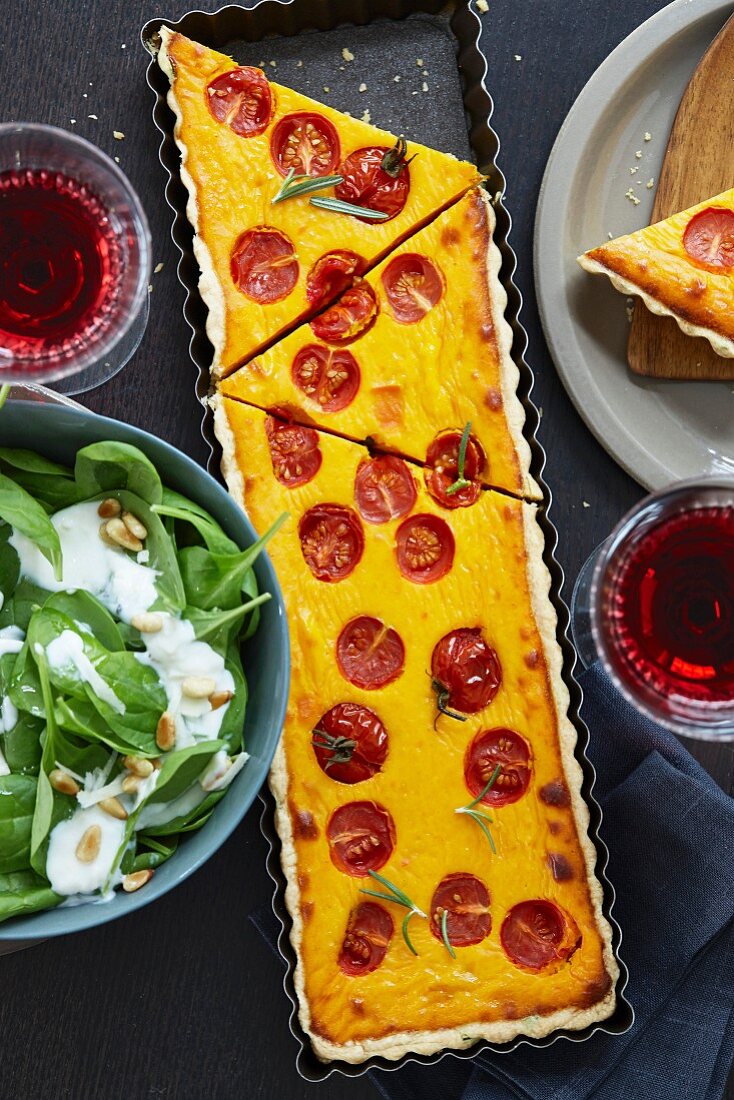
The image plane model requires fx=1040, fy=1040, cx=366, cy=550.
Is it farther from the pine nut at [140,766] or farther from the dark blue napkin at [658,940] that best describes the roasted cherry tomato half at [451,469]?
the pine nut at [140,766]

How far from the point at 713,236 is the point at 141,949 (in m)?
2.48

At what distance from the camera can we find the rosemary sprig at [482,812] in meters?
2.49

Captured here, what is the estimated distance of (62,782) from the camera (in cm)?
200

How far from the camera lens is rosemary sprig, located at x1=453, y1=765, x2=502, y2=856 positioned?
249 cm

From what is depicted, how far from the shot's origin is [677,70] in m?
2.93

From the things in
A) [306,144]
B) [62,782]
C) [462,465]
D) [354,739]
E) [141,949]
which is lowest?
[141,949]

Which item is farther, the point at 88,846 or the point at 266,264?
the point at 266,264

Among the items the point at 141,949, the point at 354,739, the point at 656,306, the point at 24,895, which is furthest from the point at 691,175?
the point at 141,949

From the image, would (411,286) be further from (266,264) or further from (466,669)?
(466,669)

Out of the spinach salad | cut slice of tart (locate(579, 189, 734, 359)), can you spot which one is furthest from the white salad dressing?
cut slice of tart (locate(579, 189, 734, 359))

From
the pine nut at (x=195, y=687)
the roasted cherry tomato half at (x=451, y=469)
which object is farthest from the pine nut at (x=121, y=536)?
the roasted cherry tomato half at (x=451, y=469)

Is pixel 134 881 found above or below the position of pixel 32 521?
below

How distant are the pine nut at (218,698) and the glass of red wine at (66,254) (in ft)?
2.94

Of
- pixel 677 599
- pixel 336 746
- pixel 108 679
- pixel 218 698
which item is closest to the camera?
pixel 108 679
